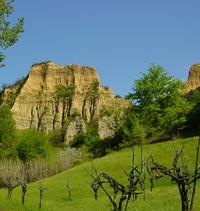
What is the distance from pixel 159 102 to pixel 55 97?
325 feet

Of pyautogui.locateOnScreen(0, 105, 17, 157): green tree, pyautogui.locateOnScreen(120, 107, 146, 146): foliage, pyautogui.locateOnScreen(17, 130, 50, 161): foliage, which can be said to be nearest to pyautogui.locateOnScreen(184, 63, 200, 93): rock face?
pyautogui.locateOnScreen(17, 130, 50, 161): foliage

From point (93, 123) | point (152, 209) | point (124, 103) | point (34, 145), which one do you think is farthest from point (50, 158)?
point (124, 103)

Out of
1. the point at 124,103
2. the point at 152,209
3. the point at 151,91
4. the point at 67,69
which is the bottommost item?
the point at 152,209

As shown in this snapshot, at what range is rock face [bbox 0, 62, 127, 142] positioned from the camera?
573 ft

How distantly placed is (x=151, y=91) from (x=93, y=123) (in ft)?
263

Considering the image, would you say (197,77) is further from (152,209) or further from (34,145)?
(152,209)

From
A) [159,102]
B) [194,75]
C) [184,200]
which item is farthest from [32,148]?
[194,75]

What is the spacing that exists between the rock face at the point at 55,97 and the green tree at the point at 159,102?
82.8 metres

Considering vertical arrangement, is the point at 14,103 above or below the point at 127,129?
above

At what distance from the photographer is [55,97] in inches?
7057

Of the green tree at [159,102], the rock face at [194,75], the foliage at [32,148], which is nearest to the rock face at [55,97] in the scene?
the rock face at [194,75]

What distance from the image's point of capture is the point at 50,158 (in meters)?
86.9

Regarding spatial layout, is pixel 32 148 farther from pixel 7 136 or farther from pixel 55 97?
pixel 55 97

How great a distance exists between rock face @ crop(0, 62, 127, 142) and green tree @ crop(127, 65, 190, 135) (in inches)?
3260
